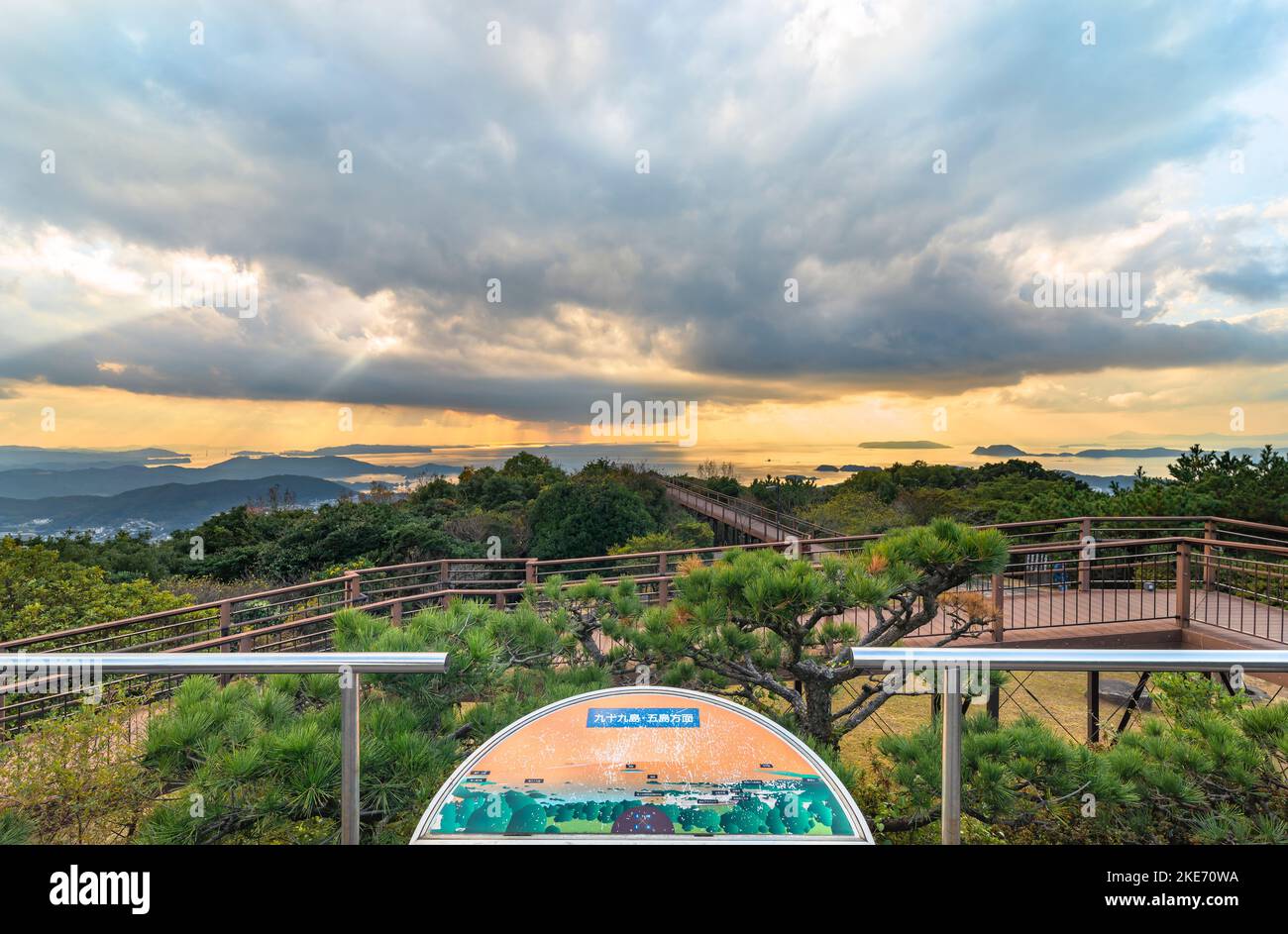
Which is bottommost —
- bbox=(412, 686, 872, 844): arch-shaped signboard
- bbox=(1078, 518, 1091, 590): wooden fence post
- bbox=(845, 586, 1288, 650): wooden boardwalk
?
bbox=(845, 586, 1288, 650): wooden boardwalk

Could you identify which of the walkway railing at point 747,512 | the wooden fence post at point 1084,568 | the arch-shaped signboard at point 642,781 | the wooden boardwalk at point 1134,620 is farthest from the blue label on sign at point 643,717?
the walkway railing at point 747,512

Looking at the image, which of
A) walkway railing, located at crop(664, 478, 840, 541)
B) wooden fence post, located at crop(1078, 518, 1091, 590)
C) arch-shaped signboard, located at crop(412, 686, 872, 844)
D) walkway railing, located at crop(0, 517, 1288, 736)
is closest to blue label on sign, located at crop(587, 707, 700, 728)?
arch-shaped signboard, located at crop(412, 686, 872, 844)

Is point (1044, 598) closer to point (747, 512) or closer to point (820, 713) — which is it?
point (820, 713)

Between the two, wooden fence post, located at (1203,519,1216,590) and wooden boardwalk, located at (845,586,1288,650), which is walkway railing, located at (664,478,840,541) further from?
wooden fence post, located at (1203,519,1216,590)

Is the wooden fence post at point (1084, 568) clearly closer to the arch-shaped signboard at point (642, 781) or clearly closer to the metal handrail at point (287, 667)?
the arch-shaped signboard at point (642, 781)

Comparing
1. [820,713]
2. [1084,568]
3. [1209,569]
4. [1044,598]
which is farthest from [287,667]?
[1209,569]

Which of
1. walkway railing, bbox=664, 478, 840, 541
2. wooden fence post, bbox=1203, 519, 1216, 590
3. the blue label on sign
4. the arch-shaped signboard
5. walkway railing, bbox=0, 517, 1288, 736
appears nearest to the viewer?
the arch-shaped signboard
